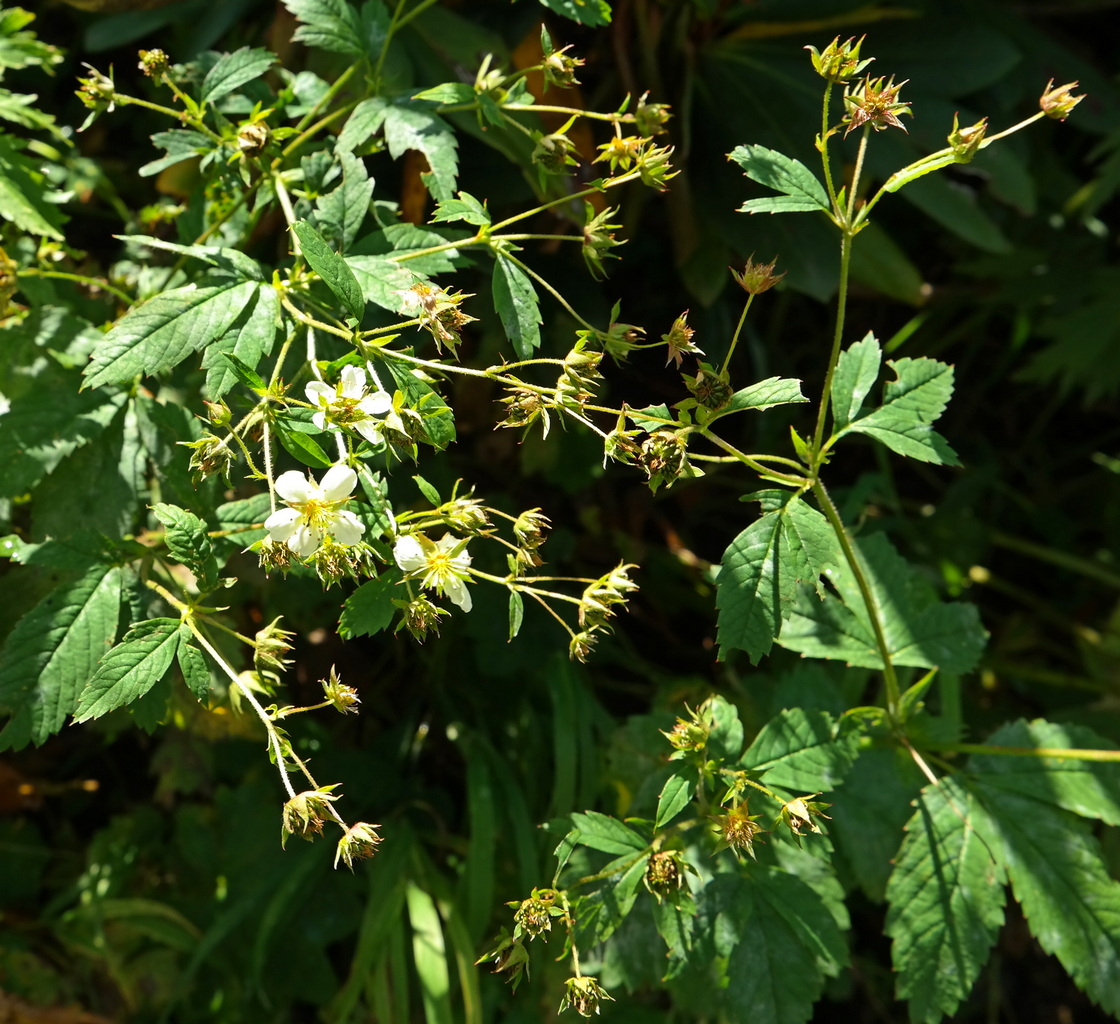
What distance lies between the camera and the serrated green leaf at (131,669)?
0.96 m

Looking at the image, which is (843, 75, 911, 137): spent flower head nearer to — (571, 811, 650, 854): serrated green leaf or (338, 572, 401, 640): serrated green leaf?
(338, 572, 401, 640): serrated green leaf

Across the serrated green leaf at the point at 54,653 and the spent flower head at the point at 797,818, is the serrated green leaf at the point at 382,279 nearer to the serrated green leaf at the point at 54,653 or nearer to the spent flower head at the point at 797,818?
the serrated green leaf at the point at 54,653

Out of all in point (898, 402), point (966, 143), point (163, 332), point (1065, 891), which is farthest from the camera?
point (1065, 891)

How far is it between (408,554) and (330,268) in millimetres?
295

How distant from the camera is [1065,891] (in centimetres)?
128

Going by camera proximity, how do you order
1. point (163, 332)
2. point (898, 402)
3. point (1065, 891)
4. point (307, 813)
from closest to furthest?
point (307, 813) → point (163, 332) → point (898, 402) → point (1065, 891)

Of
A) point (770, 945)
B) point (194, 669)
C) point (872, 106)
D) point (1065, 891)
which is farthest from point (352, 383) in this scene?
point (1065, 891)

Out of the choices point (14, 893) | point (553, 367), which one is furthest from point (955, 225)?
point (14, 893)

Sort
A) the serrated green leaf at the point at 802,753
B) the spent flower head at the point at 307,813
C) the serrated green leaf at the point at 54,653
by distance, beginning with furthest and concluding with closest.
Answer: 1. the serrated green leaf at the point at 802,753
2. the serrated green leaf at the point at 54,653
3. the spent flower head at the point at 307,813

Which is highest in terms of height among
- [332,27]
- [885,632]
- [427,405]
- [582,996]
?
[332,27]

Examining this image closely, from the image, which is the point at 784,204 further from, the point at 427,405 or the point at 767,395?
the point at 427,405

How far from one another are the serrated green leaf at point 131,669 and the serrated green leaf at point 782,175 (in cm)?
75

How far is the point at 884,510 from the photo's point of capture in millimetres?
2336

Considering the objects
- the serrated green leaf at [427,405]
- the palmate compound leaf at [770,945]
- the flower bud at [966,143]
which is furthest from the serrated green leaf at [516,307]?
the palmate compound leaf at [770,945]
